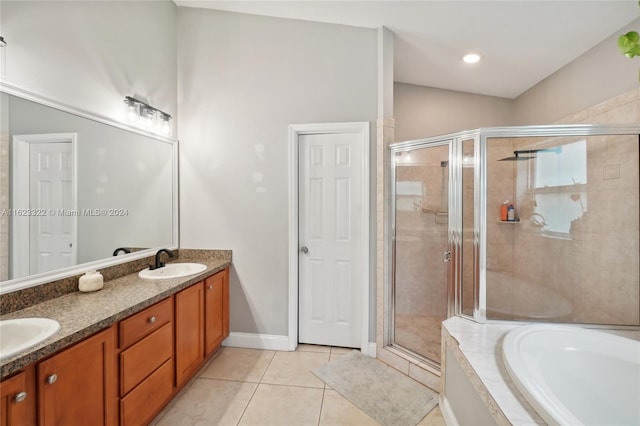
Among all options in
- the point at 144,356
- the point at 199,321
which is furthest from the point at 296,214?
the point at 144,356

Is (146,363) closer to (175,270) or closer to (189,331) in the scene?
(189,331)

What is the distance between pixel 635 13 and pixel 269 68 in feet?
8.65

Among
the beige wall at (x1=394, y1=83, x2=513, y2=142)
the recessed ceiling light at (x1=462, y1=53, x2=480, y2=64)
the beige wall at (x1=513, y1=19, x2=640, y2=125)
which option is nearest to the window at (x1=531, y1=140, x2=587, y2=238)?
the beige wall at (x1=513, y1=19, x2=640, y2=125)

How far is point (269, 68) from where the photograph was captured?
2656 millimetres

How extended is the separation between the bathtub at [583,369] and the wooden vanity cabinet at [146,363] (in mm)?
1924

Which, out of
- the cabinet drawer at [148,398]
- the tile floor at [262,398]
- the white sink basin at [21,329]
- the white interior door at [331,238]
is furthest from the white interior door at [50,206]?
the white interior door at [331,238]

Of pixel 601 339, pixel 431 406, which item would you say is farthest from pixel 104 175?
pixel 601 339

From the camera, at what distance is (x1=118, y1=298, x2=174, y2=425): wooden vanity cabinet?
151 centimetres

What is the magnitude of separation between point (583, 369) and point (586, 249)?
0.99m

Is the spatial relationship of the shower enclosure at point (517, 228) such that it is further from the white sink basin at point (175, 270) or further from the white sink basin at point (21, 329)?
the white sink basin at point (21, 329)

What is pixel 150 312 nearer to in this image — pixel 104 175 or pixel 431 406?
pixel 104 175

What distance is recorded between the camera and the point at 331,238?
2713 mm

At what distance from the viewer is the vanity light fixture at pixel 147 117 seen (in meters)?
2.25

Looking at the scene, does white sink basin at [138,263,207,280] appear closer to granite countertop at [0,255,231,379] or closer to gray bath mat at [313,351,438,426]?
granite countertop at [0,255,231,379]
